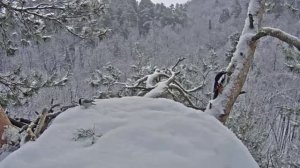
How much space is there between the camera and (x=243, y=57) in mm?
2732

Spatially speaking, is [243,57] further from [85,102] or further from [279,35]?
[85,102]

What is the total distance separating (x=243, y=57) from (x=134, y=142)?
173cm

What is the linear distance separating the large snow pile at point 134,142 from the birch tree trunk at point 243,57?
3.40 feet

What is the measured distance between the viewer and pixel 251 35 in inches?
109

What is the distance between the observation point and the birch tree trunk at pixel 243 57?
2.41 m

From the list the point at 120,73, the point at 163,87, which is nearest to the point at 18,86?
the point at 163,87

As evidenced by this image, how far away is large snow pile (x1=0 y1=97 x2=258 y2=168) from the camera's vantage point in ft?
3.58

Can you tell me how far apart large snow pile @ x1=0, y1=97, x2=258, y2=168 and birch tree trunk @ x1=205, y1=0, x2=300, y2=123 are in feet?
3.40

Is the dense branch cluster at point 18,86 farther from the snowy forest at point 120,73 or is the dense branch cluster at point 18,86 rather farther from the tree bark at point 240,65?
the tree bark at point 240,65

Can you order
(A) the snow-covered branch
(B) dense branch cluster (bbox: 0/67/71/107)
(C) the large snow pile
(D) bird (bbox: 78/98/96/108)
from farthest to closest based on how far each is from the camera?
(B) dense branch cluster (bbox: 0/67/71/107), (A) the snow-covered branch, (D) bird (bbox: 78/98/96/108), (C) the large snow pile

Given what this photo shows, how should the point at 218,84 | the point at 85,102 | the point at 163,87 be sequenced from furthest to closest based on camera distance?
the point at 218,84 → the point at 163,87 → the point at 85,102

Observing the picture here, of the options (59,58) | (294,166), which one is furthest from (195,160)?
(59,58)

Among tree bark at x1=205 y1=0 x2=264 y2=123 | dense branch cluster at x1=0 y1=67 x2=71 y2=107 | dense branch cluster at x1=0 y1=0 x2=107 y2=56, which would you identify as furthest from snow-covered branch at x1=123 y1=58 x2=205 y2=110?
dense branch cluster at x1=0 y1=67 x2=71 y2=107

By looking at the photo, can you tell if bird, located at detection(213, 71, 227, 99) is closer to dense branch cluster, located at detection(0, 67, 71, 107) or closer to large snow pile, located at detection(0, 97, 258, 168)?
large snow pile, located at detection(0, 97, 258, 168)
